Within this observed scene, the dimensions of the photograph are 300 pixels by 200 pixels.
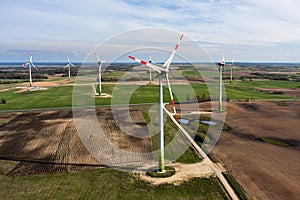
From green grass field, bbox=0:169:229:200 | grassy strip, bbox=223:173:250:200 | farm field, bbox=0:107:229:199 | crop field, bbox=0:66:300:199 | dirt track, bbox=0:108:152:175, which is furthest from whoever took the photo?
dirt track, bbox=0:108:152:175

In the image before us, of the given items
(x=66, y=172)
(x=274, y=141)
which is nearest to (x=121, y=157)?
(x=66, y=172)

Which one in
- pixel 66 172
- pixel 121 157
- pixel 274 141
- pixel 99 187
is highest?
pixel 274 141

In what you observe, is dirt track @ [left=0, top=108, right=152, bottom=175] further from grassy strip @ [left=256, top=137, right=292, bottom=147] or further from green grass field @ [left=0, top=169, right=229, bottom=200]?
grassy strip @ [left=256, top=137, right=292, bottom=147]

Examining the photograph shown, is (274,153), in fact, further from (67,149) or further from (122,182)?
(67,149)

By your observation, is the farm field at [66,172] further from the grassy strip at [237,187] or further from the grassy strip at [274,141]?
the grassy strip at [274,141]

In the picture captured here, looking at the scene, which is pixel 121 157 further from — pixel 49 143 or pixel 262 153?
pixel 262 153

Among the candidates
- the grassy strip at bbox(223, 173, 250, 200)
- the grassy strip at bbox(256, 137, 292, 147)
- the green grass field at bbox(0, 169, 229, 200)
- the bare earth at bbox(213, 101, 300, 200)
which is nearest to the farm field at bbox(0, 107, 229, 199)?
the green grass field at bbox(0, 169, 229, 200)

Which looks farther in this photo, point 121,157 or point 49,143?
point 49,143
